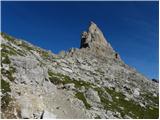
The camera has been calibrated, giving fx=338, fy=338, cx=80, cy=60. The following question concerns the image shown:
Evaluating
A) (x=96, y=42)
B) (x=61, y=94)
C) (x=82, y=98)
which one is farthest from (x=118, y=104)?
(x=96, y=42)

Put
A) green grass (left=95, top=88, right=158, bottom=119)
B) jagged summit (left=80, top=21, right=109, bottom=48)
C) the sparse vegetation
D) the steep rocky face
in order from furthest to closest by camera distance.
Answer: jagged summit (left=80, top=21, right=109, bottom=48) → green grass (left=95, top=88, right=158, bottom=119) → the steep rocky face → the sparse vegetation

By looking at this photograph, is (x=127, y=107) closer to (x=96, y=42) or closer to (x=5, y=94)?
(x=5, y=94)

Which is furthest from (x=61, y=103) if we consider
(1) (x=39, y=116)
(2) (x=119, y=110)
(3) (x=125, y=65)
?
(3) (x=125, y=65)

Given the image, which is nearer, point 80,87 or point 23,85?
point 23,85

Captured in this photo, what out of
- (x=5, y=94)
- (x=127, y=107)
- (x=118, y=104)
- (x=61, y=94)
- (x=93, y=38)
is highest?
(x=93, y=38)

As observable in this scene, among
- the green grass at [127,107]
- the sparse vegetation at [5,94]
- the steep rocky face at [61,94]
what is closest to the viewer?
the sparse vegetation at [5,94]

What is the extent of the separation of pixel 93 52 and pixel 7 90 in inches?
4403

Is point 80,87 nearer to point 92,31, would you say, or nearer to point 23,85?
point 23,85

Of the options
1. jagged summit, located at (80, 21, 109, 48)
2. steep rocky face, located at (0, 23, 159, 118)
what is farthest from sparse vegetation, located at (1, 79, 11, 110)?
jagged summit, located at (80, 21, 109, 48)

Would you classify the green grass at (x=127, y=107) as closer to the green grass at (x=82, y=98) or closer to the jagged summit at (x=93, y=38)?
the green grass at (x=82, y=98)

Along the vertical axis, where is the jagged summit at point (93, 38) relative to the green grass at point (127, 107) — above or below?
above

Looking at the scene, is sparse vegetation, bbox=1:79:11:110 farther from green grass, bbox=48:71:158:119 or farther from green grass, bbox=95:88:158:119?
green grass, bbox=95:88:158:119

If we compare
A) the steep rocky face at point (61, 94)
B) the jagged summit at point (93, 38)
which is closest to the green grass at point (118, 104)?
the steep rocky face at point (61, 94)

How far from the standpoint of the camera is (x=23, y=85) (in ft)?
192
